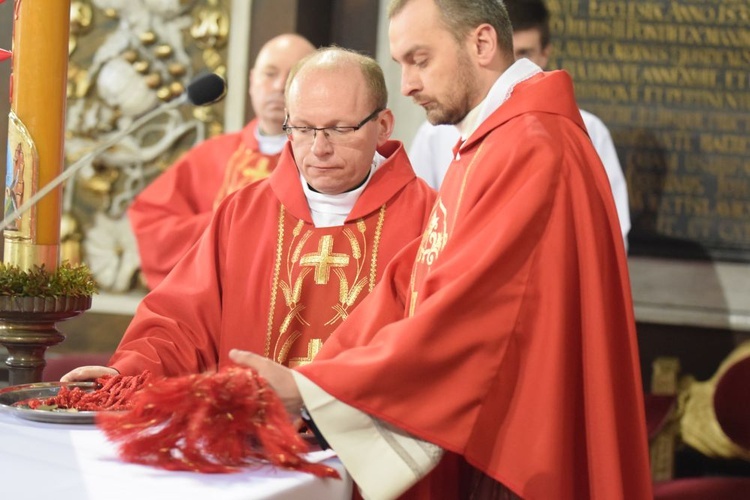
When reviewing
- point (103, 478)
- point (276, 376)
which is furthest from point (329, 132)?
point (103, 478)

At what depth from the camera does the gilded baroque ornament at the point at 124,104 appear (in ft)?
19.7

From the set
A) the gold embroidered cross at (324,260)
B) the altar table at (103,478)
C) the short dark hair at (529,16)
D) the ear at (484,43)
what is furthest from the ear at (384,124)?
the short dark hair at (529,16)

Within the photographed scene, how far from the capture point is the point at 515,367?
8.29 feet

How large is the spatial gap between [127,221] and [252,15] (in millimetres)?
1255

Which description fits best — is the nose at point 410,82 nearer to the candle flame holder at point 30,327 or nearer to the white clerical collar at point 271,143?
the candle flame holder at point 30,327

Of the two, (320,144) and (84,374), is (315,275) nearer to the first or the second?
(320,144)

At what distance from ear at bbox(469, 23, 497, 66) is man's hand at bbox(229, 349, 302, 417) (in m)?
0.99

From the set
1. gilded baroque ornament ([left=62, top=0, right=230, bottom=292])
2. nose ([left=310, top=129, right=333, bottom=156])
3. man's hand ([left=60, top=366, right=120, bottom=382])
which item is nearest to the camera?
man's hand ([left=60, top=366, right=120, bottom=382])

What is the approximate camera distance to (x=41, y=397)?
2541mm

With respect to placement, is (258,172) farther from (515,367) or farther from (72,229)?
(515,367)

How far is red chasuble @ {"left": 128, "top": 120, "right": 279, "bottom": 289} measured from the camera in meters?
5.32

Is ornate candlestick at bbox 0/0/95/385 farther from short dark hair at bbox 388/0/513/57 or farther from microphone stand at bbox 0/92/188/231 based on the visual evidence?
short dark hair at bbox 388/0/513/57

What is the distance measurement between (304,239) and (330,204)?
5.1 inches

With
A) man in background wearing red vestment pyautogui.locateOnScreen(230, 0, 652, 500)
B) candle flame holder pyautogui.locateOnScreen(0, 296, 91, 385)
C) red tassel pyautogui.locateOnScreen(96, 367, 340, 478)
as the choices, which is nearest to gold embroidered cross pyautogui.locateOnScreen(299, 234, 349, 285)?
man in background wearing red vestment pyautogui.locateOnScreen(230, 0, 652, 500)
